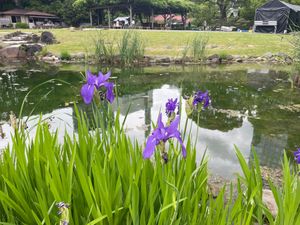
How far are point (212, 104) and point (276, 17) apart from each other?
75.5 ft

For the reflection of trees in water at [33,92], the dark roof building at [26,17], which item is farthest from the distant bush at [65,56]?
the dark roof building at [26,17]

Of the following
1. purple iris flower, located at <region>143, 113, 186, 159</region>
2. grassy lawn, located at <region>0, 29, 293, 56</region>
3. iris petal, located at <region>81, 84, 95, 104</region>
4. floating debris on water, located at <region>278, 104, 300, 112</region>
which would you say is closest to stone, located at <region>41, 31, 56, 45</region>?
grassy lawn, located at <region>0, 29, 293, 56</region>

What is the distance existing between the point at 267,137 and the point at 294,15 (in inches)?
962

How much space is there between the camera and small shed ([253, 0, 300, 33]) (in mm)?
24547

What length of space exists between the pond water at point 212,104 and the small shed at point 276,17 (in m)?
15.7

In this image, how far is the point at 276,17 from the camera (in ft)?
83.8

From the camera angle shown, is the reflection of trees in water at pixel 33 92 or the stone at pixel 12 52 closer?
the reflection of trees in water at pixel 33 92

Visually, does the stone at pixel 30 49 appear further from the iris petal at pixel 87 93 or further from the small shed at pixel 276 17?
the small shed at pixel 276 17

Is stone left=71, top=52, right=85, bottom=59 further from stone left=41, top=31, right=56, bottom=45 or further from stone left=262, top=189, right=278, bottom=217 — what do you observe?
stone left=262, top=189, right=278, bottom=217

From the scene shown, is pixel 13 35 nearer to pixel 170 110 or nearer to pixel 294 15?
pixel 170 110

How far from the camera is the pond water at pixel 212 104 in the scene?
4141 mm

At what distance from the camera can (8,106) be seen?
19.7 feet

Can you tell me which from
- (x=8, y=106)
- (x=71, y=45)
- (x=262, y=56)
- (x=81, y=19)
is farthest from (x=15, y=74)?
(x=81, y=19)

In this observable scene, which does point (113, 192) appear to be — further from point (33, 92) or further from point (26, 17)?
point (26, 17)
